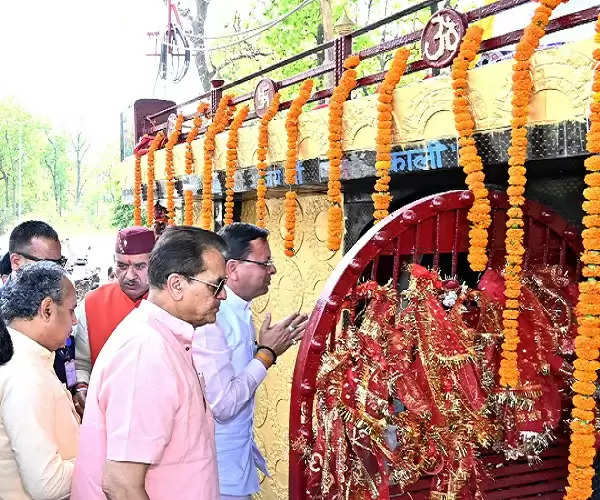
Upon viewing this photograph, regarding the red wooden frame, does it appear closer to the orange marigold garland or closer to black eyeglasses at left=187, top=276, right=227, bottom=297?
black eyeglasses at left=187, top=276, right=227, bottom=297

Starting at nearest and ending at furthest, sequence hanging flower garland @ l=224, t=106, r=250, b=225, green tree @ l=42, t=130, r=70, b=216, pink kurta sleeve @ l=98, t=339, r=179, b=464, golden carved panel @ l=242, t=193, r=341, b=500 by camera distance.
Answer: pink kurta sleeve @ l=98, t=339, r=179, b=464
hanging flower garland @ l=224, t=106, r=250, b=225
golden carved panel @ l=242, t=193, r=341, b=500
green tree @ l=42, t=130, r=70, b=216

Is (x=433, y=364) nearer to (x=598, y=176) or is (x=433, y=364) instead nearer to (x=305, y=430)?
(x=305, y=430)

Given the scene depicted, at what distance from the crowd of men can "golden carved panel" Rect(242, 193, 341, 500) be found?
6.03 ft

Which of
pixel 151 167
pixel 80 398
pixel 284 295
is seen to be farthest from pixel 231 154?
Answer: pixel 151 167

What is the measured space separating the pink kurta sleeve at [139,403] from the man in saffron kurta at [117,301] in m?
1.83

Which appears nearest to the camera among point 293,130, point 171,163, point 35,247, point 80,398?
point 80,398

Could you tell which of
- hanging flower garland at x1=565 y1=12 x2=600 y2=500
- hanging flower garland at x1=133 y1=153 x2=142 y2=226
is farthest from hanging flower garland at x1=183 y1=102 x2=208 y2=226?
hanging flower garland at x1=565 y1=12 x2=600 y2=500

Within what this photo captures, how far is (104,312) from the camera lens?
3.70 m

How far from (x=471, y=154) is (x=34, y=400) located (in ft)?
5.61

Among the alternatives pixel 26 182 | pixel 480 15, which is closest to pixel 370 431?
pixel 480 15

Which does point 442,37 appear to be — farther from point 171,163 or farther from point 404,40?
point 171,163

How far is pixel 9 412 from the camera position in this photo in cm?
202

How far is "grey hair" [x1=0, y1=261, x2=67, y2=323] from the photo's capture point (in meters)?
2.31

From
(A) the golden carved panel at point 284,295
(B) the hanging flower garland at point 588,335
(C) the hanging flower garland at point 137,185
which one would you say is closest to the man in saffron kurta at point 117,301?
(A) the golden carved panel at point 284,295
